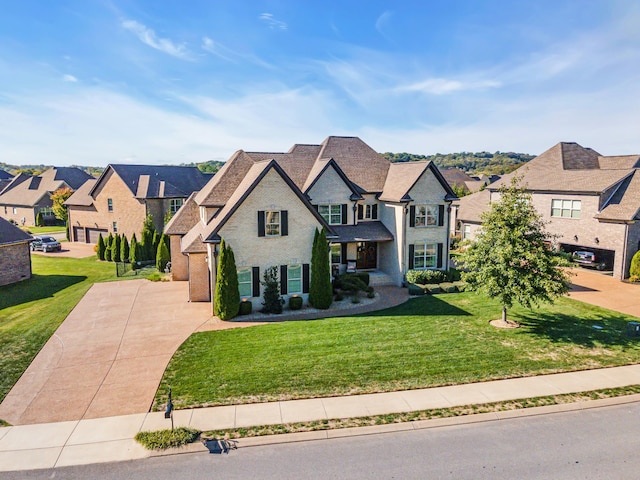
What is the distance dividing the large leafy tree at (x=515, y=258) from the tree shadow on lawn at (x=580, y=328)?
5.73ft

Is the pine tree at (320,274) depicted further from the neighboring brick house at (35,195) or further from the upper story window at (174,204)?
the neighboring brick house at (35,195)

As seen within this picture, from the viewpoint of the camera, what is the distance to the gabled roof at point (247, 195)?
22.3 meters

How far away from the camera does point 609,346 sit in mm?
18516

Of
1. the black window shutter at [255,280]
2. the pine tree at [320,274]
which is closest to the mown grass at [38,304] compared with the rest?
the black window shutter at [255,280]

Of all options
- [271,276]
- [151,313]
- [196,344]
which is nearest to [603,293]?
[271,276]

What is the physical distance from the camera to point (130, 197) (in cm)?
4522

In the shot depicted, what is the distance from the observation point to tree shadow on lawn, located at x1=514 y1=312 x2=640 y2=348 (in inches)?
750

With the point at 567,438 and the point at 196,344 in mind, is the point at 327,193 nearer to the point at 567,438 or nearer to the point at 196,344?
the point at 196,344

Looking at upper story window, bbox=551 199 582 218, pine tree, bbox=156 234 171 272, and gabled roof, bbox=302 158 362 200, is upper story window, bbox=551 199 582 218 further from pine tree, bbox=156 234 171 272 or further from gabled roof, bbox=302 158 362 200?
pine tree, bbox=156 234 171 272

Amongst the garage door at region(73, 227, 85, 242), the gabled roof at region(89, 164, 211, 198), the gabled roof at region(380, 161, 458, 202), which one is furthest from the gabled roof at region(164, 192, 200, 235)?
the garage door at region(73, 227, 85, 242)

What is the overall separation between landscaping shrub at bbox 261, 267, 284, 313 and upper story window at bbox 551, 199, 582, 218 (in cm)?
2445

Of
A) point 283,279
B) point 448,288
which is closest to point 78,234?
Result: point 283,279

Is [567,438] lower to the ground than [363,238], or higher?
lower

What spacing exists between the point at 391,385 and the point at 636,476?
6.92m
